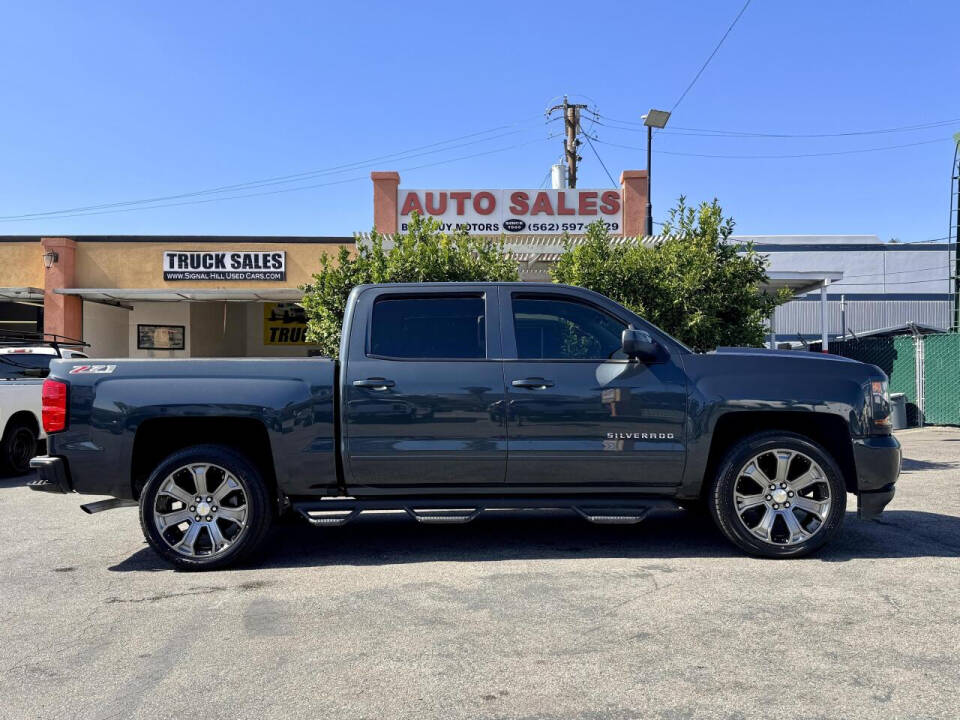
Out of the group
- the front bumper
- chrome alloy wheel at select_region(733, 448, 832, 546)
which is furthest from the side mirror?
the front bumper

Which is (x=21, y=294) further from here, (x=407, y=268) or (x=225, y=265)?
(x=407, y=268)

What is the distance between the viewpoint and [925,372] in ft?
52.0

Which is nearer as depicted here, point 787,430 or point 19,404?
point 787,430

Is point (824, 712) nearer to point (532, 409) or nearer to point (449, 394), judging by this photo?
point (532, 409)

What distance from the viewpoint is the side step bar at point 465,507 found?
199 inches

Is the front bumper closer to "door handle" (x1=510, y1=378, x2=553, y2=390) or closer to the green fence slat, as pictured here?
"door handle" (x1=510, y1=378, x2=553, y2=390)

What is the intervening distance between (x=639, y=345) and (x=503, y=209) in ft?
48.8

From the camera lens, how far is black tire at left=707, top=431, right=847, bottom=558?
5.05 metres

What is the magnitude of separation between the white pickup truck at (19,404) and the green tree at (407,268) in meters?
3.78

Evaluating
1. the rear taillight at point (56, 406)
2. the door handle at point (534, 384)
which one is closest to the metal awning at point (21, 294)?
the rear taillight at point (56, 406)

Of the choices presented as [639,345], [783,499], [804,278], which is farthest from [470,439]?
[804,278]

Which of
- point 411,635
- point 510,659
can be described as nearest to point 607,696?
point 510,659

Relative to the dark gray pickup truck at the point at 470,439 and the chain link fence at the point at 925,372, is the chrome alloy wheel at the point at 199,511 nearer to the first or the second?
the dark gray pickup truck at the point at 470,439

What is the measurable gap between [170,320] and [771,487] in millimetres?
22211
